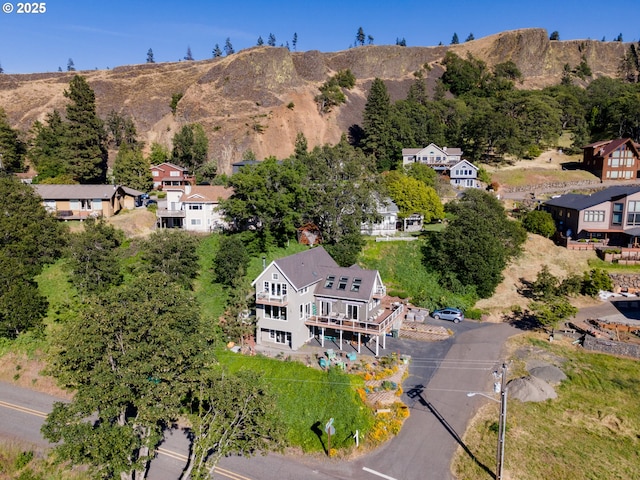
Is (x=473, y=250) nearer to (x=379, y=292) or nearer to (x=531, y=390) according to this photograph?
(x=379, y=292)

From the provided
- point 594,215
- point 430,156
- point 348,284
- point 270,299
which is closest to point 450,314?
point 348,284

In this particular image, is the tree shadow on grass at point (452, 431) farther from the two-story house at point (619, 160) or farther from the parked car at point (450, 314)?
the two-story house at point (619, 160)

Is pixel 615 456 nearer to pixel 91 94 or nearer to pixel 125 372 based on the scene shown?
pixel 125 372

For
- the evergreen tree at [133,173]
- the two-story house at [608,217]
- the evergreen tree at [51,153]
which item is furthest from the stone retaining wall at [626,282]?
the evergreen tree at [51,153]

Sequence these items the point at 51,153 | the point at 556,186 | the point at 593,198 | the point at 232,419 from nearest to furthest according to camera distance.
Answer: the point at 232,419, the point at 593,198, the point at 51,153, the point at 556,186

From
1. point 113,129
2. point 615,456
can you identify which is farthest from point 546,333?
point 113,129
